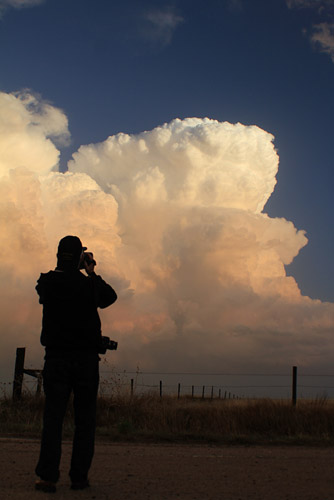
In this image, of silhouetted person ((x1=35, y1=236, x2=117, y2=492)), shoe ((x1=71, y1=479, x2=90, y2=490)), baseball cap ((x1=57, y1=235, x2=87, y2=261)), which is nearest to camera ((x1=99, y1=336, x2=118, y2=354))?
silhouetted person ((x1=35, y1=236, x2=117, y2=492))

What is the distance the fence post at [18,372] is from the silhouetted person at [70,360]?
9631 millimetres

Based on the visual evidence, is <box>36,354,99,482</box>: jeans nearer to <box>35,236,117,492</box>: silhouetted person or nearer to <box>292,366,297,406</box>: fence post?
<box>35,236,117,492</box>: silhouetted person

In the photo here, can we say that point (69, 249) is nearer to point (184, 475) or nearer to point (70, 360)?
point (70, 360)

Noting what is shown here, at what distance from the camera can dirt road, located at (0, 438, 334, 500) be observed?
439cm

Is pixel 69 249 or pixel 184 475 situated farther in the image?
pixel 184 475

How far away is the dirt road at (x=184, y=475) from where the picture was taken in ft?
14.4

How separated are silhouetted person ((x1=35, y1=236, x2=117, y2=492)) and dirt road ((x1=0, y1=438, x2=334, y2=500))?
27cm

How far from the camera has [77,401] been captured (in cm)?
449

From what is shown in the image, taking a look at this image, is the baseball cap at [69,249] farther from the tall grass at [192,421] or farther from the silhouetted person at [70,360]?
the tall grass at [192,421]

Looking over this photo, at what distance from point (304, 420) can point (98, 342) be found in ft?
29.8

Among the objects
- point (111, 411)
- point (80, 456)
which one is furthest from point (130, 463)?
point (111, 411)

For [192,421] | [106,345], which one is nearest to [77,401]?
[106,345]

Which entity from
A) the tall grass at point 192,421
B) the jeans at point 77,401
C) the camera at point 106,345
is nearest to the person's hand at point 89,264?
the camera at point 106,345

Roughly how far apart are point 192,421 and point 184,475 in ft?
22.1
